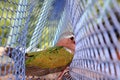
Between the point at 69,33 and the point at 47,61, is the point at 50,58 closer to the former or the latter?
the point at 47,61

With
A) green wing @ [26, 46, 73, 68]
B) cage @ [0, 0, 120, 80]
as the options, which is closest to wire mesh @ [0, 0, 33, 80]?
cage @ [0, 0, 120, 80]

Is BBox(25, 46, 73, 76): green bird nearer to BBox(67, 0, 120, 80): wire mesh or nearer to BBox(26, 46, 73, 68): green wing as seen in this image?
BBox(26, 46, 73, 68): green wing

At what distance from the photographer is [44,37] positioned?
2588mm

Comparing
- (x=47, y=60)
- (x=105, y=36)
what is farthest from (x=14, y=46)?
(x=105, y=36)

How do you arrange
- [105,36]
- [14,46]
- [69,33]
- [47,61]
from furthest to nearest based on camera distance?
[69,33]
[47,61]
[14,46]
[105,36]

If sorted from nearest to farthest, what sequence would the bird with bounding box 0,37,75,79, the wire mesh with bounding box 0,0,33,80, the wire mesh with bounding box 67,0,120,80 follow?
Answer: the wire mesh with bounding box 67,0,120,80
the wire mesh with bounding box 0,0,33,80
the bird with bounding box 0,37,75,79

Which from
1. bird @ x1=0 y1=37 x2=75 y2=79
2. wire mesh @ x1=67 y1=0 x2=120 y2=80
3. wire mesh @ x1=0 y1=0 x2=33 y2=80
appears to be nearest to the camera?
wire mesh @ x1=67 y1=0 x2=120 y2=80

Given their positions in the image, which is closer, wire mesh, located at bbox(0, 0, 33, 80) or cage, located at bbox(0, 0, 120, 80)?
cage, located at bbox(0, 0, 120, 80)

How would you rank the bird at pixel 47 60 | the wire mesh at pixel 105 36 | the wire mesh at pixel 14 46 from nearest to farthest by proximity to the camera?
the wire mesh at pixel 105 36 < the wire mesh at pixel 14 46 < the bird at pixel 47 60

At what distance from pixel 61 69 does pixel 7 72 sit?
48cm

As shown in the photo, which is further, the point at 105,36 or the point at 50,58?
the point at 50,58

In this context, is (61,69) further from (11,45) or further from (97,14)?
(97,14)

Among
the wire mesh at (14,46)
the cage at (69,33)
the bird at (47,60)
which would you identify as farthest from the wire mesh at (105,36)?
the bird at (47,60)

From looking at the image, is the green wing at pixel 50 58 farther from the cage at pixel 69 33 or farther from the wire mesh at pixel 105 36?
the wire mesh at pixel 105 36
